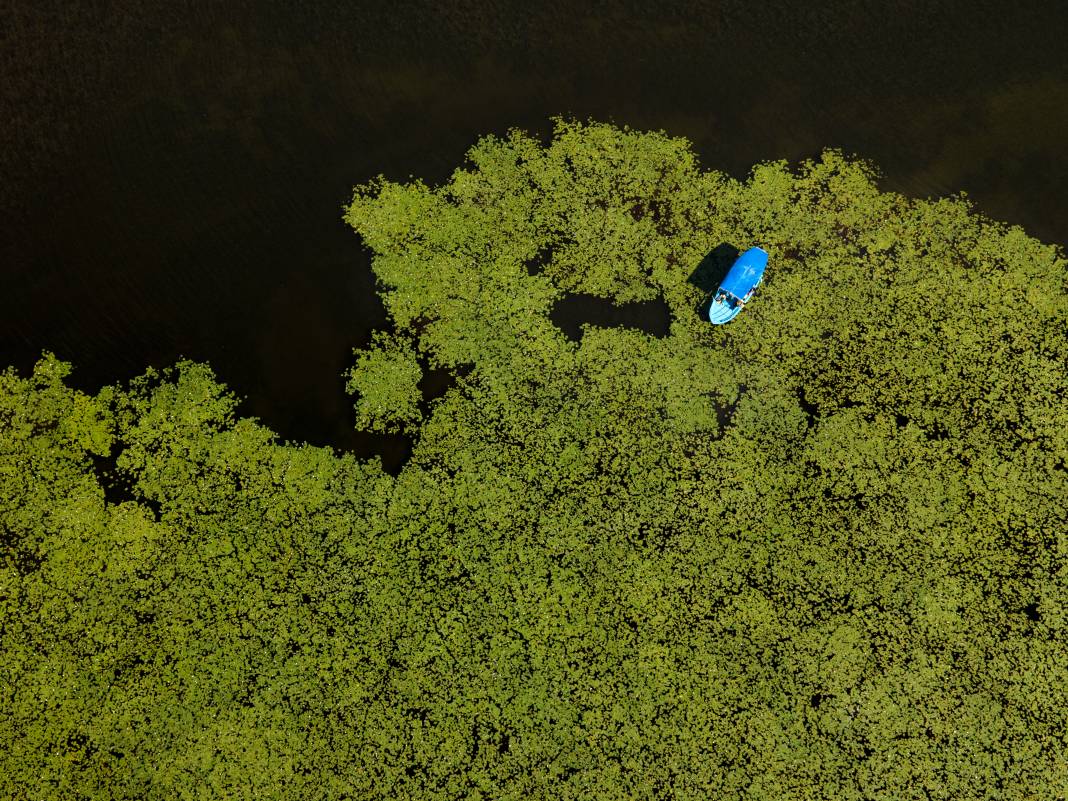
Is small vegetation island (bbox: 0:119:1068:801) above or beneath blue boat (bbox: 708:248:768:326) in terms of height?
beneath

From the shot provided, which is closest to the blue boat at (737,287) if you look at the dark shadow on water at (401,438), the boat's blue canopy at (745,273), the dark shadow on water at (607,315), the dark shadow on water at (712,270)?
the boat's blue canopy at (745,273)

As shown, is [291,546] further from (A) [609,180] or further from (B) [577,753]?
(A) [609,180]

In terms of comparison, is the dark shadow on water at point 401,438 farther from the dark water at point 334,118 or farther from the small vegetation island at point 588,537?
the dark water at point 334,118

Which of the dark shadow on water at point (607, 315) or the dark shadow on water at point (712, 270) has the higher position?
the dark shadow on water at point (712, 270)

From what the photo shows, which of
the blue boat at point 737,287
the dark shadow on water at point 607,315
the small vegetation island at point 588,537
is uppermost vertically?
the blue boat at point 737,287

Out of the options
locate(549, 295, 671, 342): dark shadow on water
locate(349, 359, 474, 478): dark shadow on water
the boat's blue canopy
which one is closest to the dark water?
locate(549, 295, 671, 342): dark shadow on water

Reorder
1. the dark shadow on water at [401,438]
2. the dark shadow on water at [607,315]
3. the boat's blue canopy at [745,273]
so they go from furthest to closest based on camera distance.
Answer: the dark shadow on water at [607,315] < the boat's blue canopy at [745,273] < the dark shadow on water at [401,438]

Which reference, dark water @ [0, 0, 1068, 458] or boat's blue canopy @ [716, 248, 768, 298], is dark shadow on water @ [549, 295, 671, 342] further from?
boat's blue canopy @ [716, 248, 768, 298]

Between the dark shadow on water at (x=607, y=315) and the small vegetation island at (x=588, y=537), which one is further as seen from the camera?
the dark shadow on water at (x=607, y=315)
